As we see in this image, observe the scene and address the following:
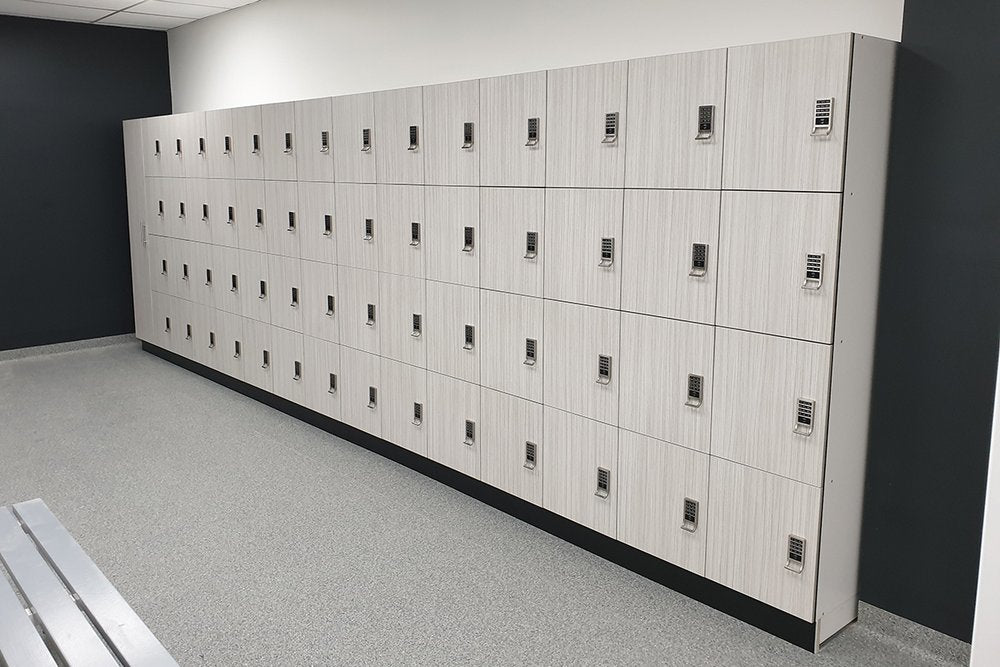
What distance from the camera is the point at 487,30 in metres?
5.11

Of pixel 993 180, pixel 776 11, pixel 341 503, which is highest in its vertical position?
pixel 776 11

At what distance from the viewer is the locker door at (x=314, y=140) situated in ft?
17.7

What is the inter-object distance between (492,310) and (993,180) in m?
2.34

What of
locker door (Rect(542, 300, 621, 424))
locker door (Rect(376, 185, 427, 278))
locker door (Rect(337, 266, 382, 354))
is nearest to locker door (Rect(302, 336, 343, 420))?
locker door (Rect(337, 266, 382, 354))

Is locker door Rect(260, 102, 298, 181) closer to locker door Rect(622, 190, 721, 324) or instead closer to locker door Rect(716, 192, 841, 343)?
locker door Rect(622, 190, 721, 324)

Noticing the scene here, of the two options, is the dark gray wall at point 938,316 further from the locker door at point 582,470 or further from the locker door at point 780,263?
the locker door at point 582,470

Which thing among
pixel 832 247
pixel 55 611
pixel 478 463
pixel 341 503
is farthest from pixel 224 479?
pixel 832 247

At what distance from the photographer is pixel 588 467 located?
397cm

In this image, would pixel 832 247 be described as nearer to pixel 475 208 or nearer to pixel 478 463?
pixel 475 208

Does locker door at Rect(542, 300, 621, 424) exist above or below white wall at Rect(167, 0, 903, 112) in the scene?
below

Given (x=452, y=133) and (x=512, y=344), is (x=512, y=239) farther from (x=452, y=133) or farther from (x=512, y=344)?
(x=452, y=133)

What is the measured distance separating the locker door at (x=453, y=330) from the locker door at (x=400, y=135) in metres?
0.67

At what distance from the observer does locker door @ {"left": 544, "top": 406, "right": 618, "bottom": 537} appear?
3865 mm

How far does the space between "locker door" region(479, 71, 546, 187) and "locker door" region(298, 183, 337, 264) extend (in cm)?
158
